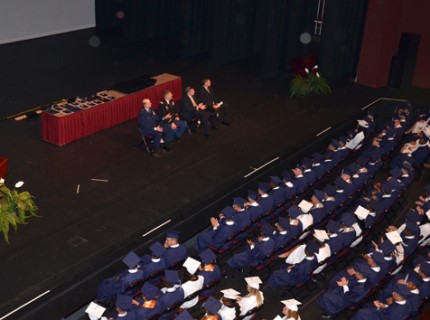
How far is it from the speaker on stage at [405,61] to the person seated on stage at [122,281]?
1037cm

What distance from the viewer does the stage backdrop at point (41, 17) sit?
18516mm

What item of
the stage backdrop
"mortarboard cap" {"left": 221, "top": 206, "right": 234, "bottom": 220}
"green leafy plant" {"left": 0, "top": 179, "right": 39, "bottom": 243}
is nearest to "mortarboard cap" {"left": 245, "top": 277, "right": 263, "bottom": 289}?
"mortarboard cap" {"left": 221, "top": 206, "right": 234, "bottom": 220}

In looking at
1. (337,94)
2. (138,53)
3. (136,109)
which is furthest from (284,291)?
(138,53)

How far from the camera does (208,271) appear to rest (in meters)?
9.04

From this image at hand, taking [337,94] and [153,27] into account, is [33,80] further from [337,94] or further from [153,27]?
[337,94]

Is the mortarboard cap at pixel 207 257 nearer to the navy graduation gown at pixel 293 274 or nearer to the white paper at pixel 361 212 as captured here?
the navy graduation gown at pixel 293 274

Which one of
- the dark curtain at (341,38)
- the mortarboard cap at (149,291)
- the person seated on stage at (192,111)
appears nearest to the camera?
the mortarboard cap at (149,291)

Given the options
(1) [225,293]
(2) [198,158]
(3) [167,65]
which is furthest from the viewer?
(3) [167,65]

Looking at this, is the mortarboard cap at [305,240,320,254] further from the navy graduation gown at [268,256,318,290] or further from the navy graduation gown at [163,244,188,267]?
the navy graduation gown at [163,244,188,267]

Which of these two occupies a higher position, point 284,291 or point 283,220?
point 283,220

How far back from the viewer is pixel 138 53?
1858 centimetres

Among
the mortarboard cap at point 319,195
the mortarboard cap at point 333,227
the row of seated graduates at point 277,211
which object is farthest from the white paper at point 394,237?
the mortarboard cap at point 319,195

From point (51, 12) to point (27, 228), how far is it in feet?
36.0

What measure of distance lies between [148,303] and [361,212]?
12.1ft
